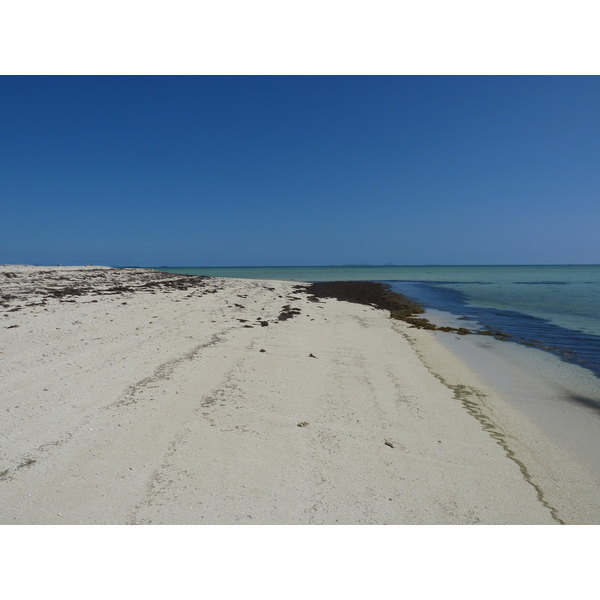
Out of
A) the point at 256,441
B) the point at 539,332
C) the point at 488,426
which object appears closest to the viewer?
the point at 256,441

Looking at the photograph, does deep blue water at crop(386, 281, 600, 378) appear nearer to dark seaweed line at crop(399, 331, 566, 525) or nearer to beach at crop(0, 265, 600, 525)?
dark seaweed line at crop(399, 331, 566, 525)

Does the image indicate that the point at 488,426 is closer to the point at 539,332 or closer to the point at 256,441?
the point at 256,441

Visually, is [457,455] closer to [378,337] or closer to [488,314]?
[378,337]

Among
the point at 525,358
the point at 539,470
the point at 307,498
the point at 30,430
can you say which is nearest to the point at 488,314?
the point at 525,358

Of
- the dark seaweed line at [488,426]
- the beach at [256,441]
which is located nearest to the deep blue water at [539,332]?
the dark seaweed line at [488,426]

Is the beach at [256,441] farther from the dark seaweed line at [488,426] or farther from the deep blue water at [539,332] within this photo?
the deep blue water at [539,332]

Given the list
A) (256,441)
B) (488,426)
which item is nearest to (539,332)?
(488,426)

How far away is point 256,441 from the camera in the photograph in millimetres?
3820

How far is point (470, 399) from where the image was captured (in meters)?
5.84

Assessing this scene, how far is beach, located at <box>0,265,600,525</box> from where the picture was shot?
2852 millimetres

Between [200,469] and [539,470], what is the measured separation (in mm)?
3416

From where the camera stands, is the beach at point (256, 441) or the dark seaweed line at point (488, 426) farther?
the dark seaweed line at point (488, 426)

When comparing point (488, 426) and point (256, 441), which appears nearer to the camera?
point (256, 441)

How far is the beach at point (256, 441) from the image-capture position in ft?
9.36
